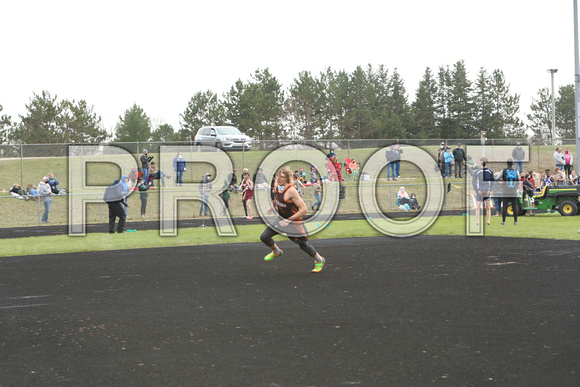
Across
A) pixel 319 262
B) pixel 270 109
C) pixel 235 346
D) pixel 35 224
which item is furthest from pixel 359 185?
pixel 270 109

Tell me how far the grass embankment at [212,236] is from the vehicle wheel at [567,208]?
1.10m

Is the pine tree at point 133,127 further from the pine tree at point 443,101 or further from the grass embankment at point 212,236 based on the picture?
the grass embankment at point 212,236

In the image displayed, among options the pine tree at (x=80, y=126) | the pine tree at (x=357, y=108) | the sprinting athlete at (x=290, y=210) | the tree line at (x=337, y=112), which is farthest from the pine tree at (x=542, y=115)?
the sprinting athlete at (x=290, y=210)

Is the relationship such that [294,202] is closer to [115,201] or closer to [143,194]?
[115,201]

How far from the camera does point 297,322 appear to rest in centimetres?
751

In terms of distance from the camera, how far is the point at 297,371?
18.0 ft

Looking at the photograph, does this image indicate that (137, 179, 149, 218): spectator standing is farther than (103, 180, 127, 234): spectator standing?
Yes

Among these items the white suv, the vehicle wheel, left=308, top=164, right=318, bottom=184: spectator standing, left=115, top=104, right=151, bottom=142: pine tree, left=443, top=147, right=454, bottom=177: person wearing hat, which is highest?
left=115, top=104, right=151, bottom=142: pine tree

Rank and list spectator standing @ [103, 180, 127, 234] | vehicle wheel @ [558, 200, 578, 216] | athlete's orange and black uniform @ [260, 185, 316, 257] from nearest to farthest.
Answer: athlete's orange and black uniform @ [260, 185, 316, 257] < spectator standing @ [103, 180, 127, 234] < vehicle wheel @ [558, 200, 578, 216]

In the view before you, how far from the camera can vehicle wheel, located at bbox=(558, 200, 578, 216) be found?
23453mm

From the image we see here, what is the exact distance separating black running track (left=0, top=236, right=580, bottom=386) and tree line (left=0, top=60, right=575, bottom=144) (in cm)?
5874

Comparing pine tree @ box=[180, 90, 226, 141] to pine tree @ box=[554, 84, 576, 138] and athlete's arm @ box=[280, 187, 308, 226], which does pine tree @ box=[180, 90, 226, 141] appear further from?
athlete's arm @ box=[280, 187, 308, 226]

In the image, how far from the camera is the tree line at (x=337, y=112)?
230 ft

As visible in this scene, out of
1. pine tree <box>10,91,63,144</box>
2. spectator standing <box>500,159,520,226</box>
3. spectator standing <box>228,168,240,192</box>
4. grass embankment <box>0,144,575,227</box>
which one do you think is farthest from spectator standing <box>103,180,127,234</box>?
pine tree <box>10,91,63,144</box>
